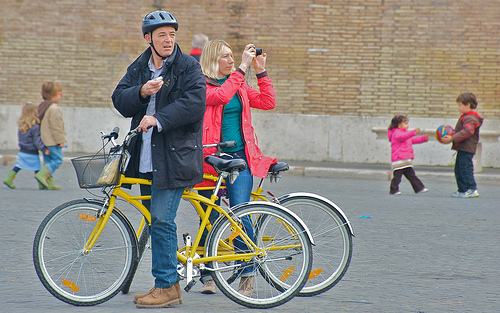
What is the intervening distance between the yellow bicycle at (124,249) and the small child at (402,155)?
6677mm

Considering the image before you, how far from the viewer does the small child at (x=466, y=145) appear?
10281 mm

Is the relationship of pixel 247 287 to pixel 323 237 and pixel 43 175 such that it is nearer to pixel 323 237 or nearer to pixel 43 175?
pixel 323 237

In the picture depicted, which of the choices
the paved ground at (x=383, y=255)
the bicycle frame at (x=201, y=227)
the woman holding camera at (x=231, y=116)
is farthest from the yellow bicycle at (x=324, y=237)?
the bicycle frame at (x=201, y=227)

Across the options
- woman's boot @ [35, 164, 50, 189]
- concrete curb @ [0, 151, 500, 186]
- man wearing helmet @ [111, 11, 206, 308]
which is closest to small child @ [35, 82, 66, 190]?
woman's boot @ [35, 164, 50, 189]

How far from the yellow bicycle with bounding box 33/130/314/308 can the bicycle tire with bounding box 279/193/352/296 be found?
1.01 feet

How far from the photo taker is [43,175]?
9.85 m

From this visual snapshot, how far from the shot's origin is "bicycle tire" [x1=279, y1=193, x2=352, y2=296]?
4406 mm

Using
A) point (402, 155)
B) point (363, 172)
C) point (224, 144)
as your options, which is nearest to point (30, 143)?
point (402, 155)

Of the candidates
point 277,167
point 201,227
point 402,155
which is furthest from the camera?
point 402,155

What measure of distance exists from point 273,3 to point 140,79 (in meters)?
11.3

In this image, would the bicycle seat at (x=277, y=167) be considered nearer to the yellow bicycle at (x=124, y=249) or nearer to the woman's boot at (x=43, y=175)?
the yellow bicycle at (x=124, y=249)

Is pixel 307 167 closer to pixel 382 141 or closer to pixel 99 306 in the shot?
pixel 382 141

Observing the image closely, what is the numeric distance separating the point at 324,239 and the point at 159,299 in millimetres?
1152

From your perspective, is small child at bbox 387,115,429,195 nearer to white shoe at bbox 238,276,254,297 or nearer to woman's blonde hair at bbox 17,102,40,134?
woman's blonde hair at bbox 17,102,40,134
